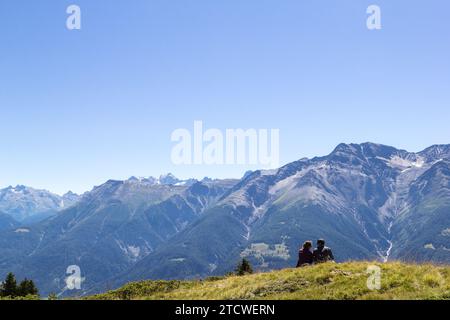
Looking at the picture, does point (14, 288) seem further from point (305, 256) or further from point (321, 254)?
point (321, 254)

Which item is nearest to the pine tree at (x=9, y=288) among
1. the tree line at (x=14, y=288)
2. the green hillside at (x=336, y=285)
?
the tree line at (x=14, y=288)

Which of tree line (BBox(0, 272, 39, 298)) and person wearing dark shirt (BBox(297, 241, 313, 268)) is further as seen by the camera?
tree line (BBox(0, 272, 39, 298))

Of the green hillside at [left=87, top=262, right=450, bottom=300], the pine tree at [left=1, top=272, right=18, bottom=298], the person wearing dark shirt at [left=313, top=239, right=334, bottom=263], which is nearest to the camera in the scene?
the green hillside at [left=87, top=262, right=450, bottom=300]

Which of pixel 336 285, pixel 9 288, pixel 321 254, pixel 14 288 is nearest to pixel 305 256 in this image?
pixel 321 254

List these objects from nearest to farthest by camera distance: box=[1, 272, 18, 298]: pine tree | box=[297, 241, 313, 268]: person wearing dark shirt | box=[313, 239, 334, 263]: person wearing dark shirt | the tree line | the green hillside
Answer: the green hillside < box=[297, 241, 313, 268]: person wearing dark shirt < box=[313, 239, 334, 263]: person wearing dark shirt < box=[1, 272, 18, 298]: pine tree < the tree line

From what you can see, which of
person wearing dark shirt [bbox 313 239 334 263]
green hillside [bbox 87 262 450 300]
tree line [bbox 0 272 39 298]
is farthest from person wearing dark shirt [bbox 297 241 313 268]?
tree line [bbox 0 272 39 298]

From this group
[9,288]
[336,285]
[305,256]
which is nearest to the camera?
[336,285]

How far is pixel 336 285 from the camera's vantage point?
76.3 ft

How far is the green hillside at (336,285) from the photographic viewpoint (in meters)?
21.0

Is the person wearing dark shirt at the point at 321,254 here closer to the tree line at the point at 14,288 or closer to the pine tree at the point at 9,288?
the tree line at the point at 14,288

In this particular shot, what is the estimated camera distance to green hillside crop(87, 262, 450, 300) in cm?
2105

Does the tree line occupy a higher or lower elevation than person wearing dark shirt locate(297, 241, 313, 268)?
lower

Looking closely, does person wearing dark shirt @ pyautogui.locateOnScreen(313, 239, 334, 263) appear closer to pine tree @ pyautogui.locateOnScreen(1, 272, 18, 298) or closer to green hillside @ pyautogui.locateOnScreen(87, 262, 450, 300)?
green hillside @ pyautogui.locateOnScreen(87, 262, 450, 300)
